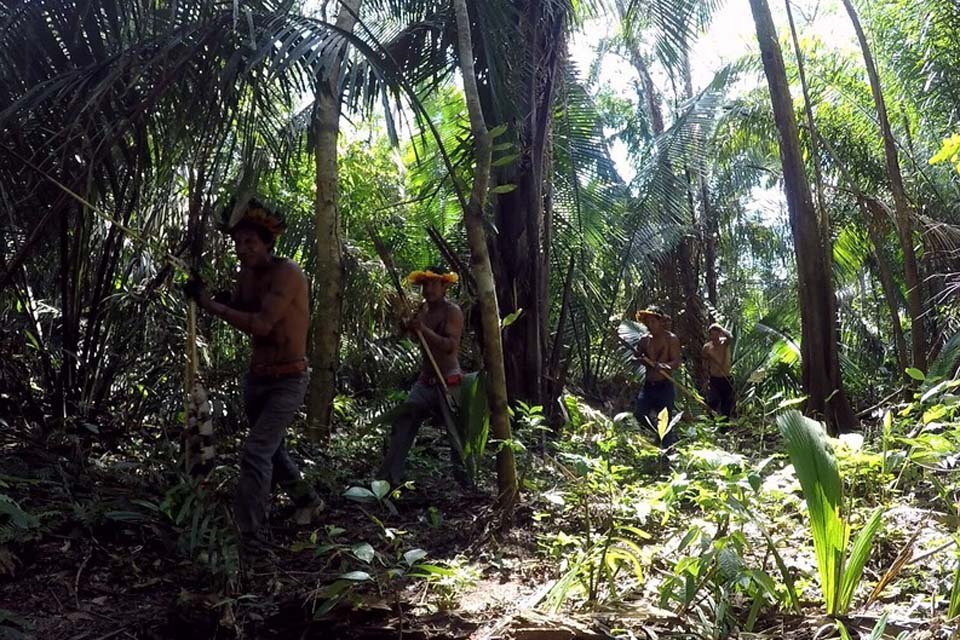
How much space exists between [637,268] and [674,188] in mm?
1414

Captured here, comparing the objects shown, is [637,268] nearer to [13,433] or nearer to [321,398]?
[321,398]

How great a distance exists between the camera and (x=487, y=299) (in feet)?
15.1

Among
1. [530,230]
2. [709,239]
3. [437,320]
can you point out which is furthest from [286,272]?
[709,239]

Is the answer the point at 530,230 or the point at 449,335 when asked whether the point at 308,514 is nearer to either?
the point at 449,335

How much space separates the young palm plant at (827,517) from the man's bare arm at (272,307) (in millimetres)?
2335

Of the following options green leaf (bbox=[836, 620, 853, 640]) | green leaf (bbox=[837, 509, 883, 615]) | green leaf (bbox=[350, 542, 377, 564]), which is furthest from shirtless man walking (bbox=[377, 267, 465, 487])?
green leaf (bbox=[836, 620, 853, 640])

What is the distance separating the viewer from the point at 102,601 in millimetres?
3363

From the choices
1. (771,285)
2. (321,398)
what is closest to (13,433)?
(321,398)

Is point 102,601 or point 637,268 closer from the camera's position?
point 102,601

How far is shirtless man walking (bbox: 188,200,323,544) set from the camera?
161 inches

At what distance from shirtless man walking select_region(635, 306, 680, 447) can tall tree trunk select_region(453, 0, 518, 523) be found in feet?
10.9

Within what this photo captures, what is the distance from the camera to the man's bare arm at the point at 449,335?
5.60 metres

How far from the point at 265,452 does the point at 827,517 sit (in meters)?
2.49

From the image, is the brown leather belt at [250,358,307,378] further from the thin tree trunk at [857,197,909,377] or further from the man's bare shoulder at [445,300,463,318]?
the thin tree trunk at [857,197,909,377]
